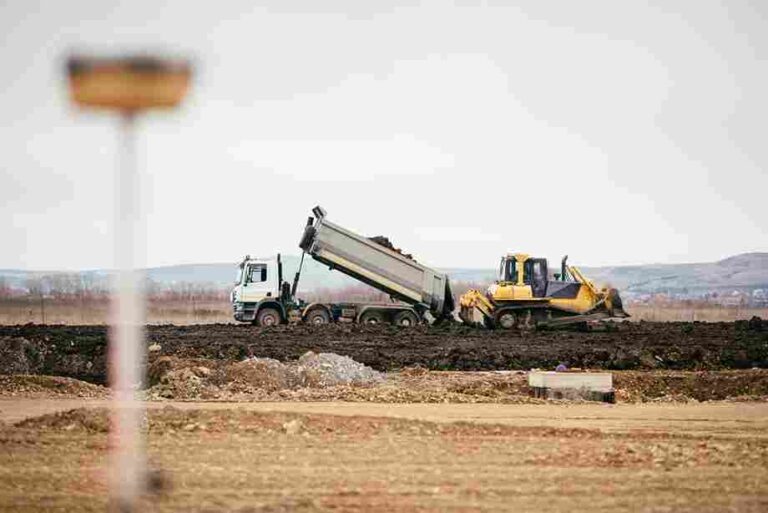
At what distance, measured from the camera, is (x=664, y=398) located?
2505 cm

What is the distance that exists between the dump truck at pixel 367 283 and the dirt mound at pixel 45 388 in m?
14.9

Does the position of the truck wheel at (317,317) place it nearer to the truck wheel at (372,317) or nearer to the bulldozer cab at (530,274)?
the truck wheel at (372,317)

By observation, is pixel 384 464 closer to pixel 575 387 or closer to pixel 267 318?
pixel 575 387

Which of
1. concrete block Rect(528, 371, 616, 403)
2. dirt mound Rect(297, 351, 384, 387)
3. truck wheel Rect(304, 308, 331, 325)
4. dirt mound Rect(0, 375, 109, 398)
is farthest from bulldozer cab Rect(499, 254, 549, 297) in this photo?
dirt mound Rect(0, 375, 109, 398)

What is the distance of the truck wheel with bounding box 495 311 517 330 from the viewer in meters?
41.2

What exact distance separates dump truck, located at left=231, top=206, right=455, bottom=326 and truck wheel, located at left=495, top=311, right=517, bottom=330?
1859 mm

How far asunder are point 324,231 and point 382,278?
8.49 feet

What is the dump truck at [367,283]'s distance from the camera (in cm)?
3931

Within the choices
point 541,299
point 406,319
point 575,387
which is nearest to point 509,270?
point 541,299

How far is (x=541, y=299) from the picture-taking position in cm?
4091

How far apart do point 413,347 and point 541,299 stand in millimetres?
8355

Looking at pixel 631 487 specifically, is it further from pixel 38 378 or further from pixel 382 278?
pixel 382 278

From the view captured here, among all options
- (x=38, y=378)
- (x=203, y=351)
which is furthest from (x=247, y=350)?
(x=38, y=378)

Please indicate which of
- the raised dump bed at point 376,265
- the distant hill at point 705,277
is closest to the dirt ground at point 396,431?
the raised dump bed at point 376,265
